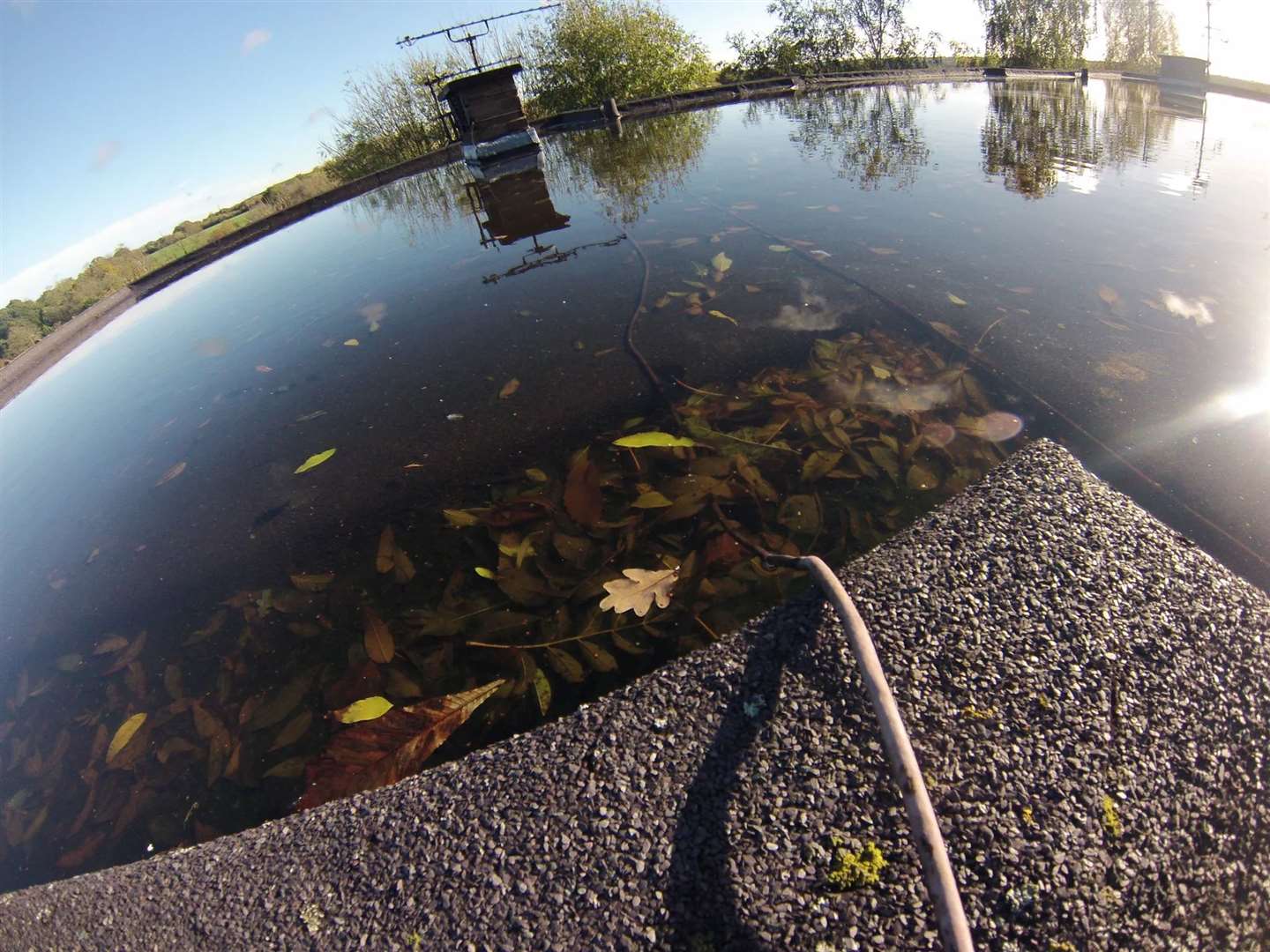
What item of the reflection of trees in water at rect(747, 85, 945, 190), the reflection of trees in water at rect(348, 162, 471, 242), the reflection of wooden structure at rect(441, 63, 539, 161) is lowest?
the reflection of trees in water at rect(747, 85, 945, 190)

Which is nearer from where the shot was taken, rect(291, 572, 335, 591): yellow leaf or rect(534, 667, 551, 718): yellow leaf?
rect(534, 667, 551, 718): yellow leaf

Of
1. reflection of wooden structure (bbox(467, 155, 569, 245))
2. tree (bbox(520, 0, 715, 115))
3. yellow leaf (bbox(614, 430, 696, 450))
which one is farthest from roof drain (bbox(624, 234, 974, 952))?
tree (bbox(520, 0, 715, 115))

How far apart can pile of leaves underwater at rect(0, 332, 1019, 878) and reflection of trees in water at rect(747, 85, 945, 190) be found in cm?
528

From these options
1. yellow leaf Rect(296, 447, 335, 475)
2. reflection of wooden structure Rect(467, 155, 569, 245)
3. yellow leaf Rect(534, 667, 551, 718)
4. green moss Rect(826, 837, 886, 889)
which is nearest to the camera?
green moss Rect(826, 837, 886, 889)

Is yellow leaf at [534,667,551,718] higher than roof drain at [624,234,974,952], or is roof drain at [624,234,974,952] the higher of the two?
roof drain at [624,234,974,952]

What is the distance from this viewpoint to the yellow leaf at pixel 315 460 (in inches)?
125

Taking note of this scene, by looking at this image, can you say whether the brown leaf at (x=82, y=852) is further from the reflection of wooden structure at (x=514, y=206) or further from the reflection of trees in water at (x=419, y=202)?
the reflection of trees in water at (x=419, y=202)

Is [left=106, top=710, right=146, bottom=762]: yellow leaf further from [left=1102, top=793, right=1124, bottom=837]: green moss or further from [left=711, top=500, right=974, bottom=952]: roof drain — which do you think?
[left=1102, top=793, right=1124, bottom=837]: green moss

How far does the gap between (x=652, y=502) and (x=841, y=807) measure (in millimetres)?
1406

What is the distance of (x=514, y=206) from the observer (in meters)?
7.81

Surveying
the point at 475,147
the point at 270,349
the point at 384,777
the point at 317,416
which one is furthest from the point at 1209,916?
the point at 475,147

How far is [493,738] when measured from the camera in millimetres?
1690

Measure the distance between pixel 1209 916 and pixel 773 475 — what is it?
5.51ft

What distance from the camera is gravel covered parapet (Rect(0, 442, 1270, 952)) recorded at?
1.04 metres
